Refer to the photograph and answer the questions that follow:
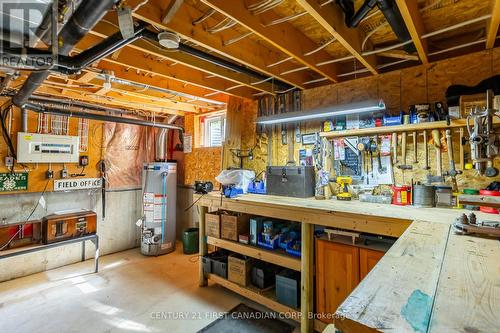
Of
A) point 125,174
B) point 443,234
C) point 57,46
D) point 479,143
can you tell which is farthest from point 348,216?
point 125,174

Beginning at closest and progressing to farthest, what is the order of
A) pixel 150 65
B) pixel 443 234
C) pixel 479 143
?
pixel 443 234 → pixel 479 143 → pixel 150 65

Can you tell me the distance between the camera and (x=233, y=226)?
9.04ft

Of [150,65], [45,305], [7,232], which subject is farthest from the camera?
[7,232]

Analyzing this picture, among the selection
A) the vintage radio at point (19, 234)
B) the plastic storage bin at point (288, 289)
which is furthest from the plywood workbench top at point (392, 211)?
the vintage radio at point (19, 234)

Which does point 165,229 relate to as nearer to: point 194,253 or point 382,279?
point 194,253

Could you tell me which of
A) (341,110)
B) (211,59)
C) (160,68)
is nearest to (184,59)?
(211,59)

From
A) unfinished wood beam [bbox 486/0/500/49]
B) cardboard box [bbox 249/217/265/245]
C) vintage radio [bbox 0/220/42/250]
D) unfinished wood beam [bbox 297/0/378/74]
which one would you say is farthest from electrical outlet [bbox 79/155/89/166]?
unfinished wood beam [bbox 486/0/500/49]

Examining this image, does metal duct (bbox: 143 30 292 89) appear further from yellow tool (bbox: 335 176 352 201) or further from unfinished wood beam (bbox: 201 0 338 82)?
yellow tool (bbox: 335 176 352 201)

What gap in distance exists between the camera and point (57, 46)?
54.6 inches

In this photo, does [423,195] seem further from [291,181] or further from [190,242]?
[190,242]

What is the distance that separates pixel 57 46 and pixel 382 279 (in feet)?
6.35

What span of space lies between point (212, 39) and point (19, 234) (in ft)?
11.7

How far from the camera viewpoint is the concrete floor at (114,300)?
2.30m

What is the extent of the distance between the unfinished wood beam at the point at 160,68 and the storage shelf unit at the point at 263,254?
183 centimetres
